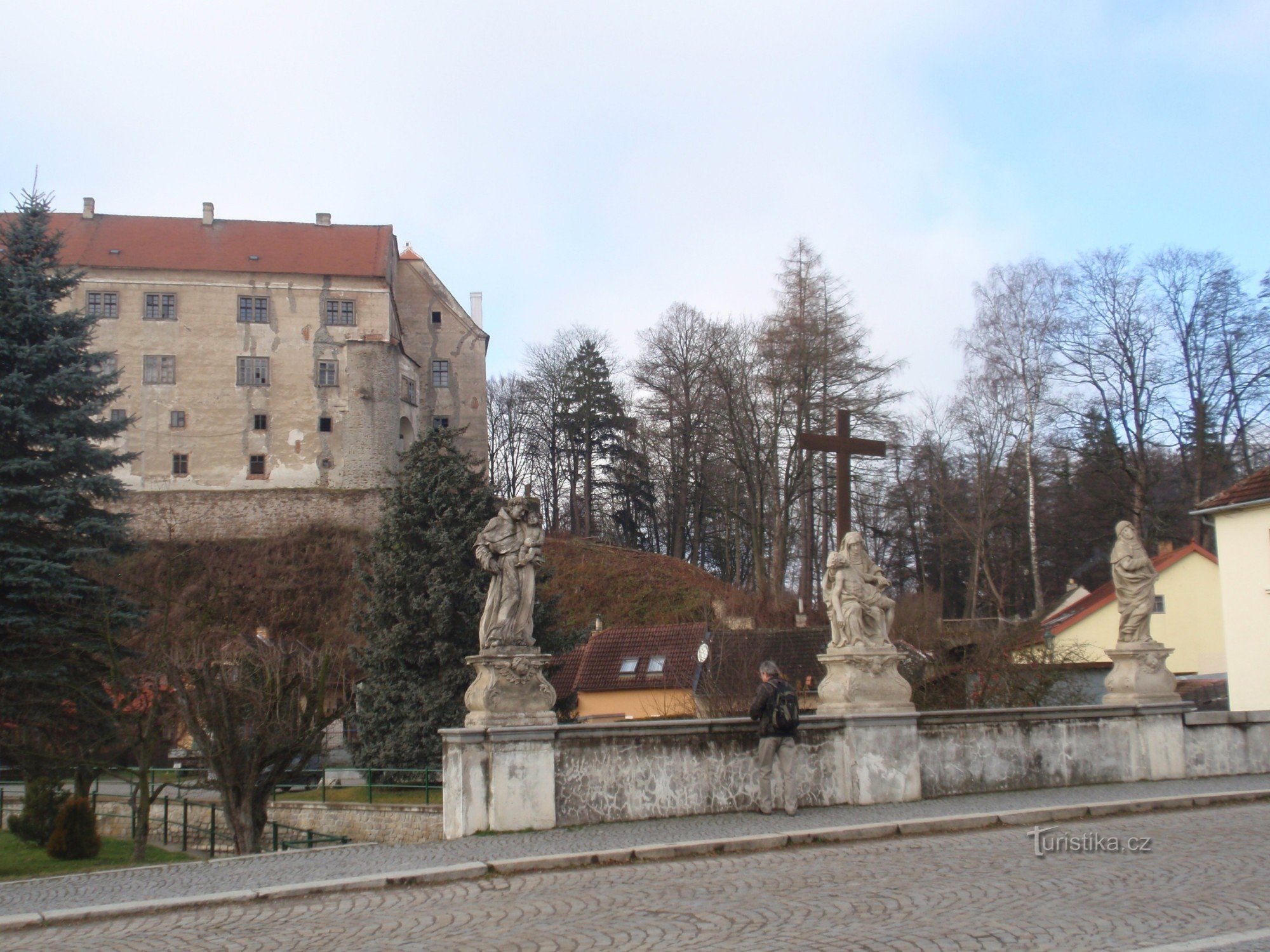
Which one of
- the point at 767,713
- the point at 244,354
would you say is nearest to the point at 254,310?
the point at 244,354

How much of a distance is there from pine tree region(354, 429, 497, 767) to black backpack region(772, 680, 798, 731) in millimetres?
14582

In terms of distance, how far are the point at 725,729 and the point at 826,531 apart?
1137 inches

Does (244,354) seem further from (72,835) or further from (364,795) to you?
(72,835)

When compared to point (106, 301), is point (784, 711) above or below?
below

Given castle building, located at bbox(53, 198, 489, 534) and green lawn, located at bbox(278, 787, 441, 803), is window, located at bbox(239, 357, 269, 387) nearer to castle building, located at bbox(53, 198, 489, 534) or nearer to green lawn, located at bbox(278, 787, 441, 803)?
castle building, located at bbox(53, 198, 489, 534)

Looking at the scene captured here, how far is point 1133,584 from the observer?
14.6 m

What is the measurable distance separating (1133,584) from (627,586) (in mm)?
34351

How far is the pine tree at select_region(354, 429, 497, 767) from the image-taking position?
25.2 metres

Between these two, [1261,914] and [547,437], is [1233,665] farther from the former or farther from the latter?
[547,437]

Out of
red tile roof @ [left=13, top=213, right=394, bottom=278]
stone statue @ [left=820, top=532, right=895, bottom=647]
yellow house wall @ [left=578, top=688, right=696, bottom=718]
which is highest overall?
red tile roof @ [left=13, top=213, right=394, bottom=278]

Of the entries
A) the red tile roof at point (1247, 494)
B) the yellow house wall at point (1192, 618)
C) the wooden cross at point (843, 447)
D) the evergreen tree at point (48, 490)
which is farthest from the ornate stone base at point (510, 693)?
the yellow house wall at point (1192, 618)

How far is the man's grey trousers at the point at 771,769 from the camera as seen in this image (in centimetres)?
1085

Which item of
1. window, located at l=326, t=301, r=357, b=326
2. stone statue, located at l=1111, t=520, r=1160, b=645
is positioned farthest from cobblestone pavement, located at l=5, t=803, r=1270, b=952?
window, located at l=326, t=301, r=357, b=326

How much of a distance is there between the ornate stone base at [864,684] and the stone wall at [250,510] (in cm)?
4480
